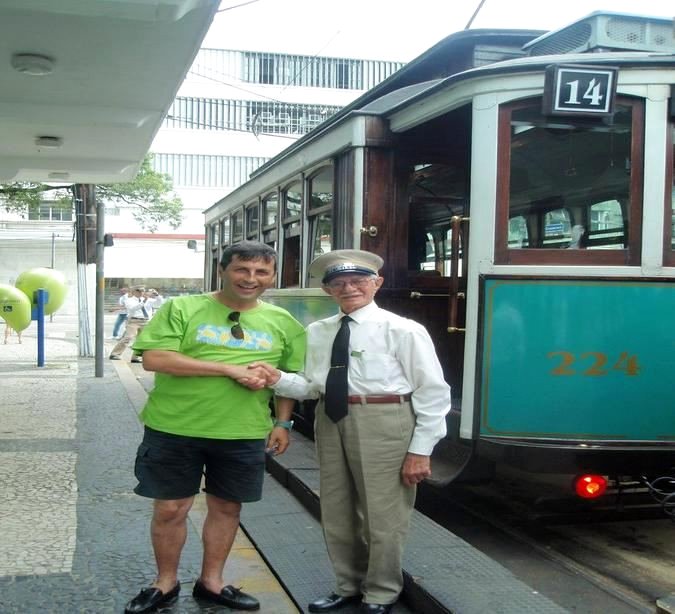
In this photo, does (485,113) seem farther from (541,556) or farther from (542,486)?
(542,486)

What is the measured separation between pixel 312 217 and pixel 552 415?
3408 mm

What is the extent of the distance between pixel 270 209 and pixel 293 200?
1.10 meters

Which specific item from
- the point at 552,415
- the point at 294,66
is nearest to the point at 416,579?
the point at 552,415

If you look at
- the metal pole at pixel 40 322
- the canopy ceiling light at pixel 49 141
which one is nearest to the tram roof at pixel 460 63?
the canopy ceiling light at pixel 49 141

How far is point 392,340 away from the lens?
380cm

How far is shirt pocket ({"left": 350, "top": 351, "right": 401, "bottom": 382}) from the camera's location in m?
3.78

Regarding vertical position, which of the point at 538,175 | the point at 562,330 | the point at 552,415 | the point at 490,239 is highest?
the point at 538,175

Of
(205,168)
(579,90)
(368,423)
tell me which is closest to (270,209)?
(579,90)

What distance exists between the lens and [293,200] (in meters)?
8.53

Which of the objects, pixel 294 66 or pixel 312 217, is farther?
pixel 294 66

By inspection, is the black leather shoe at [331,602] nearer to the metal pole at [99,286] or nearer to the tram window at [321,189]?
the tram window at [321,189]

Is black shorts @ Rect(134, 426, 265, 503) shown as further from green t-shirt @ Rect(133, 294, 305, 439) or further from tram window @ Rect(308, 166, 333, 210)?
tram window @ Rect(308, 166, 333, 210)

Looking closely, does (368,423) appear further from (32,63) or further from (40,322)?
(40,322)

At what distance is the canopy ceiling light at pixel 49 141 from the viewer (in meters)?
10.2
